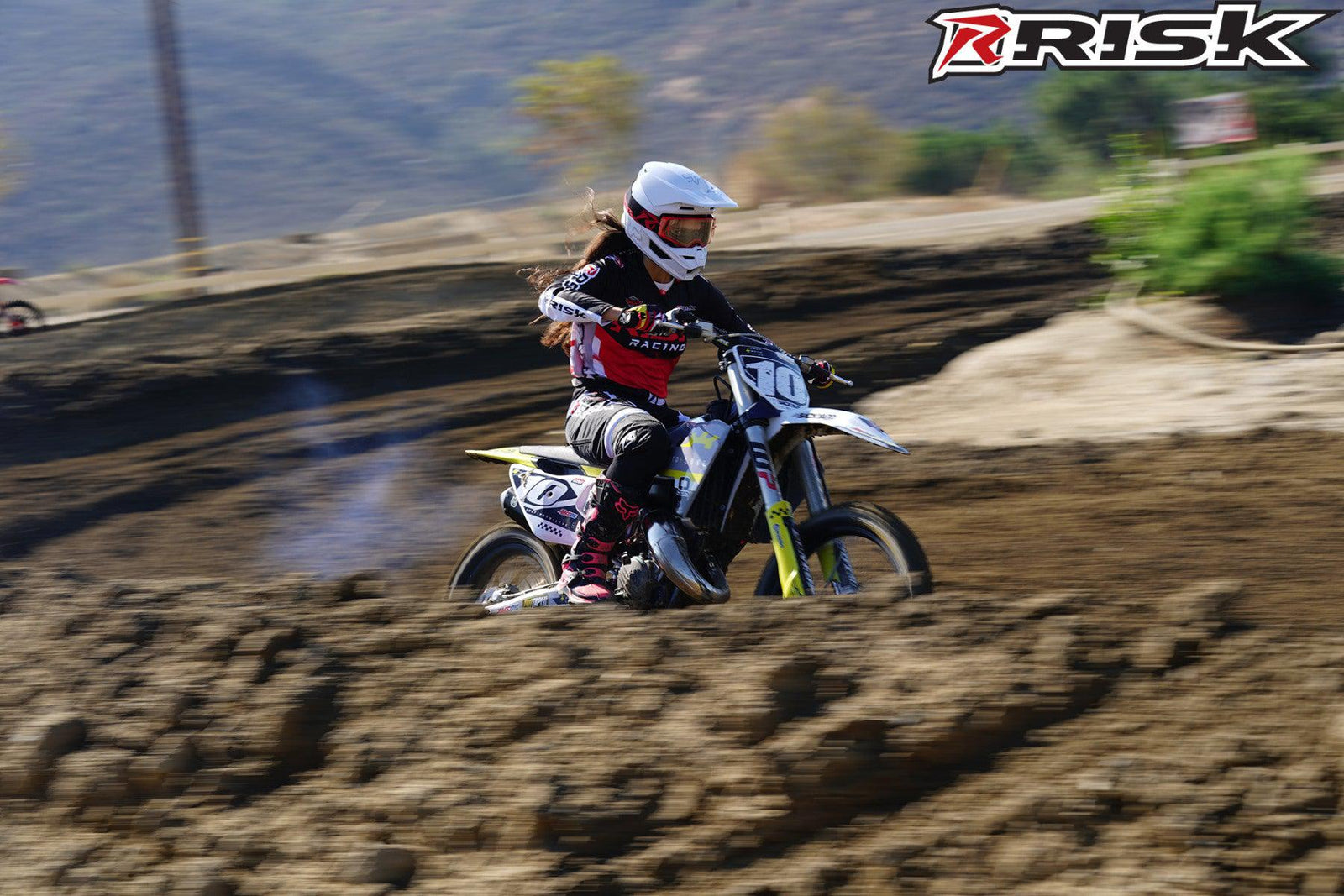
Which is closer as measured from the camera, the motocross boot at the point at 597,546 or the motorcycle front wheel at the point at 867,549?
the motorcycle front wheel at the point at 867,549

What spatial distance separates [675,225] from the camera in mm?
5809

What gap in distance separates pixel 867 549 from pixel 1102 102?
34.4m

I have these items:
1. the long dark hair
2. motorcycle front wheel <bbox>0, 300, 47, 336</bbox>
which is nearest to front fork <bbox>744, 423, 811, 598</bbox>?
the long dark hair

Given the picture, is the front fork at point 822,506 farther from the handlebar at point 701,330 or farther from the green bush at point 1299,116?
the green bush at point 1299,116

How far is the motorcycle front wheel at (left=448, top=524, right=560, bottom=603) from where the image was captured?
6.29m

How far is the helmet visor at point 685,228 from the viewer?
580 cm

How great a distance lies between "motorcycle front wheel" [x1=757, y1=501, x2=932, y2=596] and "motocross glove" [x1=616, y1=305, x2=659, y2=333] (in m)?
0.96

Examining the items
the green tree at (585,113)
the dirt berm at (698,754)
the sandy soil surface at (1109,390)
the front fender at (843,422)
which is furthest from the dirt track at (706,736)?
the green tree at (585,113)

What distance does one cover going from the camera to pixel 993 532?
7.69 meters

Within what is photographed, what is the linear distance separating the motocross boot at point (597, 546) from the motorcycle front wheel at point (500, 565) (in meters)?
0.49

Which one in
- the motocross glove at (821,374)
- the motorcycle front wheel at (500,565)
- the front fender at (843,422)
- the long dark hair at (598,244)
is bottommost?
the motorcycle front wheel at (500,565)

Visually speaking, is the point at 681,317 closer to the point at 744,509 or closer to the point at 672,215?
the point at 672,215

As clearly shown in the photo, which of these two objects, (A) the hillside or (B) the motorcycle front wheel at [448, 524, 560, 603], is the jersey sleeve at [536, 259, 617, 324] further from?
(A) the hillside

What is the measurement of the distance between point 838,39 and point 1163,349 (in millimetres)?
69464
